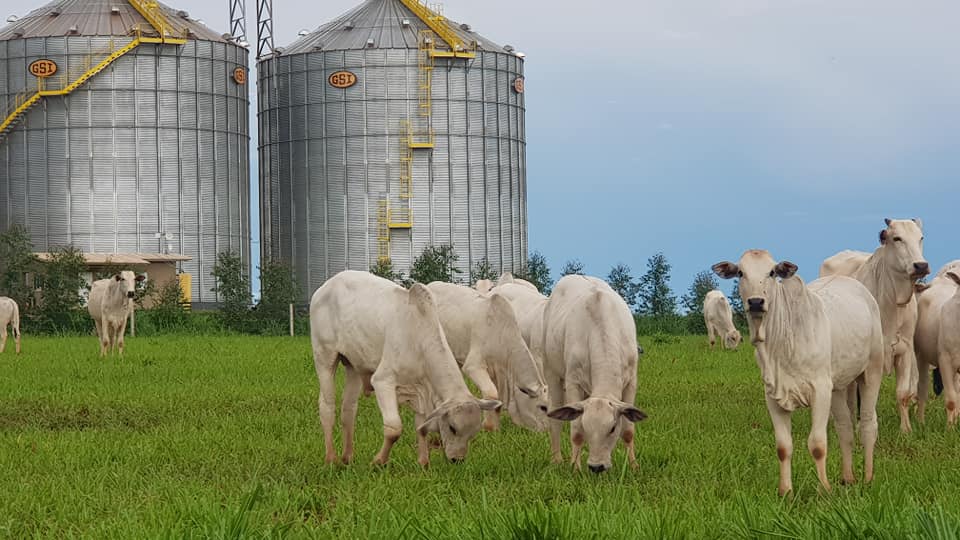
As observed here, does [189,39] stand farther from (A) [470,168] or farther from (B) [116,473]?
(B) [116,473]

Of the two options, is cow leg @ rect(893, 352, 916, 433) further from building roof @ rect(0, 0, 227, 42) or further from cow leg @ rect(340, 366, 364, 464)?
building roof @ rect(0, 0, 227, 42)

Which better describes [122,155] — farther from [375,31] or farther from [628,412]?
[628,412]

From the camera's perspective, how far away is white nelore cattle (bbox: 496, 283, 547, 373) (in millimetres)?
14375

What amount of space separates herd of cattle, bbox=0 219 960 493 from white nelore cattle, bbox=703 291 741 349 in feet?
56.4

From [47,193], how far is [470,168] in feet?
51.1

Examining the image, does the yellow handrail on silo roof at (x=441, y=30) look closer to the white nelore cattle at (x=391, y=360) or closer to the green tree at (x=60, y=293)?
the green tree at (x=60, y=293)

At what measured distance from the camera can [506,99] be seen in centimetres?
5503

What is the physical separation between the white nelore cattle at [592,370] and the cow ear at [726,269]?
4.00ft

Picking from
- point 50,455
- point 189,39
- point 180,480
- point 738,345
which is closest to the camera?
point 180,480

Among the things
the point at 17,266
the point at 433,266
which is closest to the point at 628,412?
the point at 17,266

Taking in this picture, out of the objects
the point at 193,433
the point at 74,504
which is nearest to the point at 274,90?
the point at 193,433

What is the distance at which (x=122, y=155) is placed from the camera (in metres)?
52.7

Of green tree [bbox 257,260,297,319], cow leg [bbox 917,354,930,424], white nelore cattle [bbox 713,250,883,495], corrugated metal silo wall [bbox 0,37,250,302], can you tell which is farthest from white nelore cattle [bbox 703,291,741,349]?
corrugated metal silo wall [bbox 0,37,250,302]

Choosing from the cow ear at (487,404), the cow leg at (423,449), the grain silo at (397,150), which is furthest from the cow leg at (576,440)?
the grain silo at (397,150)
